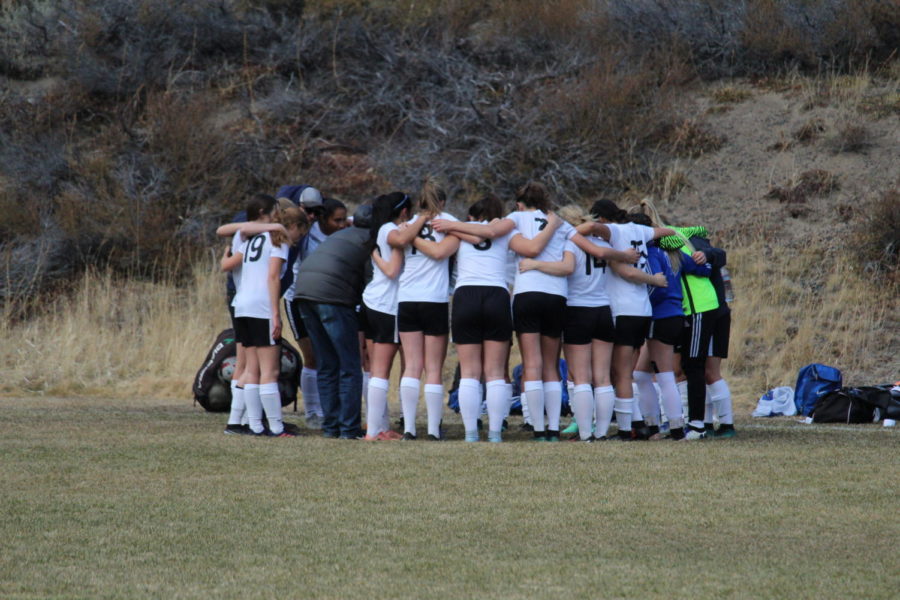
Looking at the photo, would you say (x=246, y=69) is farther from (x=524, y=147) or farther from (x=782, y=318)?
(x=782, y=318)

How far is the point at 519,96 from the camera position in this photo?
23984 millimetres

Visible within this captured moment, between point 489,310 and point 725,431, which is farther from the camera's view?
point 725,431

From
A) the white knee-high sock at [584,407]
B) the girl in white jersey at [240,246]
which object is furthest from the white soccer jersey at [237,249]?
the white knee-high sock at [584,407]

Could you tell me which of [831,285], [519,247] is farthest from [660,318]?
[831,285]

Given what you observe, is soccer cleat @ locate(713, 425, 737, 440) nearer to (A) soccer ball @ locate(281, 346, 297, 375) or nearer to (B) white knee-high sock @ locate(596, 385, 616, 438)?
(B) white knee-high sock @ locate(596, 385, 616, 438)

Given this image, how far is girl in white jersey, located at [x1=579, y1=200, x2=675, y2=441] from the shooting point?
31.9ft

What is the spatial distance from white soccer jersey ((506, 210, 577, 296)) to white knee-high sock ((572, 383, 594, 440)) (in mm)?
775

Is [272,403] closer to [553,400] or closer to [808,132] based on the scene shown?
[553,400]

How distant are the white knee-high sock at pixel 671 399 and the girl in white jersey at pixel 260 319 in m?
3.13

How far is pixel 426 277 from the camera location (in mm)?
9508

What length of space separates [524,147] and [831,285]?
6365 millimetres

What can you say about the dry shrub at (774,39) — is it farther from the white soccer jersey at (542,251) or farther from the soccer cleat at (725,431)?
the white soccer jersey at (542,251)

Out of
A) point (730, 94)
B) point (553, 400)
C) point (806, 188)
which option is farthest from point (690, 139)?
point (553, 400)

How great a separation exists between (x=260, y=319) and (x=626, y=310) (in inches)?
116
